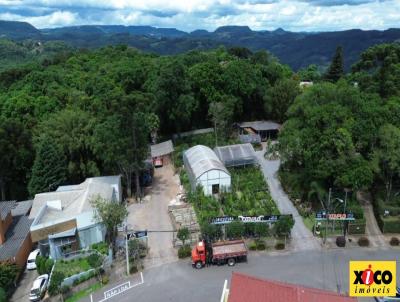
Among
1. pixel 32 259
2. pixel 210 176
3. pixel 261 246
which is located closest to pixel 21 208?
pixel 32 259

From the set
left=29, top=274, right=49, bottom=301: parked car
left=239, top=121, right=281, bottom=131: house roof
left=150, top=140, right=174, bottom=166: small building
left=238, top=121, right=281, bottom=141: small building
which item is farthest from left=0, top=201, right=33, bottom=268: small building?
left=239, top=121, right=281, bottom=131: house roof

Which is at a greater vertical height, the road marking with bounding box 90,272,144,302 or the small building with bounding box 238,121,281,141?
the small building with bounding box 238,121,281,141

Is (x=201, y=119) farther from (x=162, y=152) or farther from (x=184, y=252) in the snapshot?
(x=184, y=252)

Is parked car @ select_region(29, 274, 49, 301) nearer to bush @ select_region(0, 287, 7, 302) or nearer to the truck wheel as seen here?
bush @ select_region(0, 287, 7, 302)

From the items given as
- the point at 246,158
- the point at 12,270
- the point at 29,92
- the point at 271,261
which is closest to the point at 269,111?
the point at 246,158

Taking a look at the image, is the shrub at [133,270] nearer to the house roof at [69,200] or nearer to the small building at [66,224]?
the small building at [66,224]

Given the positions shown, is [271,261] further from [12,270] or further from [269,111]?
[269,111]

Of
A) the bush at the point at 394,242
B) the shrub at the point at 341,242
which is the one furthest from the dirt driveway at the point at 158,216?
the bush at the point at 394,242
